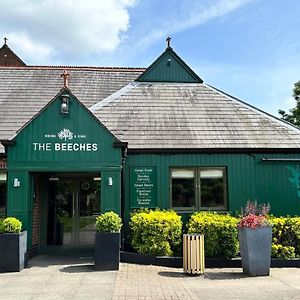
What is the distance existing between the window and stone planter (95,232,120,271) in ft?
10.9

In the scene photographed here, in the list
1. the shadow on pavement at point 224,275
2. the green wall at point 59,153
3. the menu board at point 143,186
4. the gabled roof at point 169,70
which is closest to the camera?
the shadow on pavement at point 224,275

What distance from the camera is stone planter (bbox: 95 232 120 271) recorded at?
34.8 ft

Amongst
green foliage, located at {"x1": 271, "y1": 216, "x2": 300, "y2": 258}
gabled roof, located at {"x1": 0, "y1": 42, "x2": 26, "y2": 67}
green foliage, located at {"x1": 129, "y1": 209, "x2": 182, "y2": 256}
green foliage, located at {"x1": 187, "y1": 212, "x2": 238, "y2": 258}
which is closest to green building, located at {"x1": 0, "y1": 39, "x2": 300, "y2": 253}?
green foliage, located at {"x1": 129, "y1": 209, "x2": 182, "y2": 256}

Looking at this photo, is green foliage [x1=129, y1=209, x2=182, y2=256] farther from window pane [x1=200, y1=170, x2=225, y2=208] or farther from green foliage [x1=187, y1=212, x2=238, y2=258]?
window pane [x1=200, y1=170, x2=225, y2=208]

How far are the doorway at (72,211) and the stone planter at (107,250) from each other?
2977 millimetres

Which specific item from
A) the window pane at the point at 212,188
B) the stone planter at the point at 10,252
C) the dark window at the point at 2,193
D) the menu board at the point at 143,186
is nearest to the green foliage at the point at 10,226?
the stone planter at the point at 10,252

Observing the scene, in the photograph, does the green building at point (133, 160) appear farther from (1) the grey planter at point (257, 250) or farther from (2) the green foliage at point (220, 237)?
(1) the grey planter at point (257, 250)

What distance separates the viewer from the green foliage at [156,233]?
11.5 meters

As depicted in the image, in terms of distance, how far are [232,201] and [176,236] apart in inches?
104

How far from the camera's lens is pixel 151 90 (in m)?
16.3

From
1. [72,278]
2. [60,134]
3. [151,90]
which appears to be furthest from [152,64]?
[72,278]

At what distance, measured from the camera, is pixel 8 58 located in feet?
92.1

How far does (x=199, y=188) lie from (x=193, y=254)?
3.53 meters

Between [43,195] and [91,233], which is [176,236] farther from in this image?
[43,195]
